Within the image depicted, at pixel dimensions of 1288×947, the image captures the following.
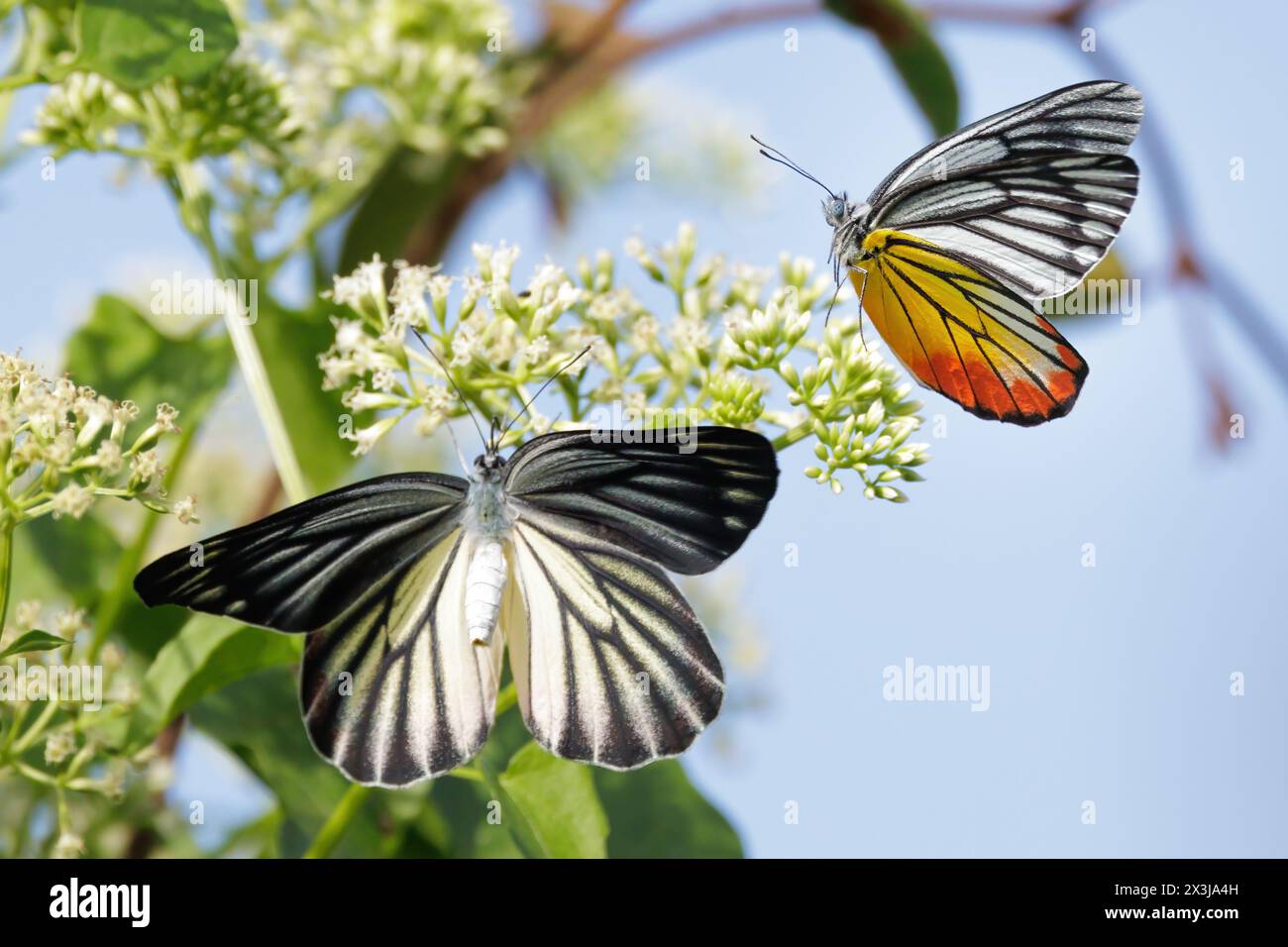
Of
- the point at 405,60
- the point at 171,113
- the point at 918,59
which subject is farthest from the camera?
the point at 405,60

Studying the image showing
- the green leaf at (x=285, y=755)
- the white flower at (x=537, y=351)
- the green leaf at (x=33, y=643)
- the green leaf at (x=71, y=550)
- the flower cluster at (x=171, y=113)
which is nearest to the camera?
the green leaf at (x=33, y=643)

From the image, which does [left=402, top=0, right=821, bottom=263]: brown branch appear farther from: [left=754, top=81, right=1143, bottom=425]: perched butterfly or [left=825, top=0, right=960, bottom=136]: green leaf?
[left=754, top=81, right=1143, bottom=425]: perched butterfly

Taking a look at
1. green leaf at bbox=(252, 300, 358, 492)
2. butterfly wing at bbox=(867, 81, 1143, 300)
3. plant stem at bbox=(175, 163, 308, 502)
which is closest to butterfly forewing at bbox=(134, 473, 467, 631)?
plant stem at bbox=(175, 163, 308, 502)

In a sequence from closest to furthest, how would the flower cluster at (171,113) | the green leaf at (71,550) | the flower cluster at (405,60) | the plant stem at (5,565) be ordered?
the plant stem at (5,565) → the flower cluster at (171,113) → the green leaf at (71,550) → the flower cluster at (405,60)

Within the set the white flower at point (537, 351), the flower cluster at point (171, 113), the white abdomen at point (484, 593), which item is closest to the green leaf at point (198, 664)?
the white abdomen at point (484, 593)

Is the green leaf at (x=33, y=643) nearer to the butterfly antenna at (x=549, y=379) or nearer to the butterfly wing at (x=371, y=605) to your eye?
the butterfly wing at (x=371, y=605)

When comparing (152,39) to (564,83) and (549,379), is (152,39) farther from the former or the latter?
(564,83)

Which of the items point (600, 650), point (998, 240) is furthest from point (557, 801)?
point (998, 240)
